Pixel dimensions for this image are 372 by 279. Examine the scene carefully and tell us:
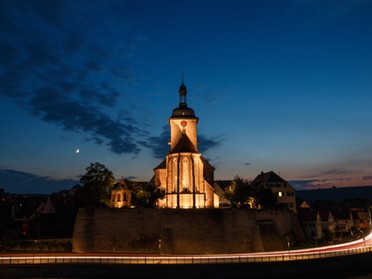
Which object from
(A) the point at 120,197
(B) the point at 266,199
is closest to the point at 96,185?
(A) the point at 120,197

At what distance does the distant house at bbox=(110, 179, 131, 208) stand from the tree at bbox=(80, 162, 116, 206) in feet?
5.30

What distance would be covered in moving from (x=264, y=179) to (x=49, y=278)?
47572 mm

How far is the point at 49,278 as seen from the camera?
3059cm

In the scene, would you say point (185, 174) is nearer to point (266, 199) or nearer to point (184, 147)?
point (184, 147)

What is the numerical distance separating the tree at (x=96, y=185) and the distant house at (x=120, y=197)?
5.30ft

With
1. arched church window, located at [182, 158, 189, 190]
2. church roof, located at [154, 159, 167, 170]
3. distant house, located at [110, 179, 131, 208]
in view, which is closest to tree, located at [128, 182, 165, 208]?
distant house, located at [110, 179, 131, 208]

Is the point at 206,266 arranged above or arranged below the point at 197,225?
below

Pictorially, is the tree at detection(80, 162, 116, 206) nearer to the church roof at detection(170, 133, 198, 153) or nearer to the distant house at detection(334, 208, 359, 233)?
the church roof at detection(170, 133, 198, 153)

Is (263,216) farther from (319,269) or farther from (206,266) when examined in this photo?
(206,266)

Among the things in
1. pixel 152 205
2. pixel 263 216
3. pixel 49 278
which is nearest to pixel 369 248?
pixel 263 216

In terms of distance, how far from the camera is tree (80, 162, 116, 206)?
48.6 metres

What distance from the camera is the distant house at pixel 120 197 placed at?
167 feet

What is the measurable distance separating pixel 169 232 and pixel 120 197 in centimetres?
1290

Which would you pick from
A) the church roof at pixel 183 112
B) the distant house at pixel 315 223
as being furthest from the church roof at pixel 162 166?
the distant house at pixel 315 223
